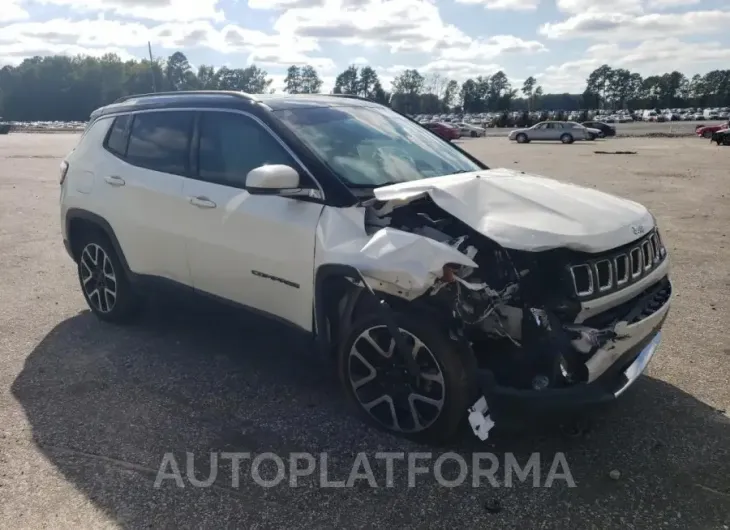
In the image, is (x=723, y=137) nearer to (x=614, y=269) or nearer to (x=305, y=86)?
(x=614, y=269)

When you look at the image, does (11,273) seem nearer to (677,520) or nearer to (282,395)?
(282,395)

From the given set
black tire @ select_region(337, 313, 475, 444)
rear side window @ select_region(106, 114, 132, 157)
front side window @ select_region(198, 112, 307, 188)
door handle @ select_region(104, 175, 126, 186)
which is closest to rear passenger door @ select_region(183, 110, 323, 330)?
front side window @ select_region(198, 112, 307, 188)

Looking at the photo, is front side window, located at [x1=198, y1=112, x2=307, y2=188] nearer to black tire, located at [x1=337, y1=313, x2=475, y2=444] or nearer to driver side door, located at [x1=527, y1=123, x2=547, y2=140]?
black tire, located at [x1=337, y1=313, x2=475, y2=444]

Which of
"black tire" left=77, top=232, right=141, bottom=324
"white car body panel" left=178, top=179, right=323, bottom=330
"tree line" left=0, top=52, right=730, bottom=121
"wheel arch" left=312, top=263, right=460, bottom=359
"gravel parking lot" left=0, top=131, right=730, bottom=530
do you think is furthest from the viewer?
"tree line" left=0, top=52, right=730, bottom=121

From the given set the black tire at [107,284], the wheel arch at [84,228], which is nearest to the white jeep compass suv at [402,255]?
the wheel arch at [84,228]

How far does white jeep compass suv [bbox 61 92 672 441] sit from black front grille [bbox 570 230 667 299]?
10 millimetres

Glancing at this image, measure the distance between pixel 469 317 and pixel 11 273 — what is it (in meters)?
6.04

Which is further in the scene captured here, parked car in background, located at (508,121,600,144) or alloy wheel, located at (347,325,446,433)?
parked car in background, located at (508,121,600,144)

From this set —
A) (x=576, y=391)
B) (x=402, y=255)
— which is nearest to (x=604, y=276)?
(x=576, y=391)

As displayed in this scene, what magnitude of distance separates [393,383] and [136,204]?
258 cm

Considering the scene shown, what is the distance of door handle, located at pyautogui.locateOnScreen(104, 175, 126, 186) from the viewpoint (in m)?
4.95

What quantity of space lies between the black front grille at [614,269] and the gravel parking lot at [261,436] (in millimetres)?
921

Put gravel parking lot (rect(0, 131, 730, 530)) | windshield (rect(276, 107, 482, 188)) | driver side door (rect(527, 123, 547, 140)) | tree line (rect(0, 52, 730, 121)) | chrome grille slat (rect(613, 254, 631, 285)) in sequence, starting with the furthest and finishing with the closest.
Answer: tree line (rect(0, 52, 730, 121)) → driver side door (rect(527, 123, 547, 140)) → windshield (rect(276, 107, 482, 188)) → chrome grille slat (rect(613, 254, 631, 285)) → gravel parking lot (rect(0, 131, 730, 530))

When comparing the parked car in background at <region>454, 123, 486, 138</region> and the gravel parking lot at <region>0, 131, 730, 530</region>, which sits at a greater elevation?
the gravel parking lot at <region>0, 131, 730, 530</region>
